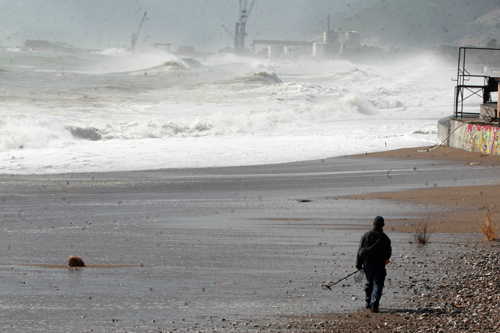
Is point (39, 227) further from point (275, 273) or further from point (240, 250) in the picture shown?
point (275, 273)

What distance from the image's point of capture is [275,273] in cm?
743

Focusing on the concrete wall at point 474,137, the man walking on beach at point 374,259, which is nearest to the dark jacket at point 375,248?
the man walking on beach at point 374,259

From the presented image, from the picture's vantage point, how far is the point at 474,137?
2039 centimetres

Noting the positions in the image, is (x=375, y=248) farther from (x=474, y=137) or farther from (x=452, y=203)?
(x=474, y=137)

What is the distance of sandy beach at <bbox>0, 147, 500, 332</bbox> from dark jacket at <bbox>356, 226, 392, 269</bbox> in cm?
51

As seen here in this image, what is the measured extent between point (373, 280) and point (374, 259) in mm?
214

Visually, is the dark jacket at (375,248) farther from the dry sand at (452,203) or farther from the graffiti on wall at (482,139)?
the graffiti on wall at (482,139)

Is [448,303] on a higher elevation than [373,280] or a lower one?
lower

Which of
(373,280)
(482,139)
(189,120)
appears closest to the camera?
(373,280)

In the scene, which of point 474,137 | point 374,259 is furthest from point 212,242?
point 474,137

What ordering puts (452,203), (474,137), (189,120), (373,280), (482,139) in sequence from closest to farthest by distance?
(373,280) → (452,203) → (482,139) → (474,137) → (189,120)

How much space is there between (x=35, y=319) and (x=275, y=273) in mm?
2865

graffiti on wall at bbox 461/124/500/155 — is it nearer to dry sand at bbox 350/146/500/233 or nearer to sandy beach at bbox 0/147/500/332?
sandy beach at bbox 0/147/500/332

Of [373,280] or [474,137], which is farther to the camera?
[474,137]
